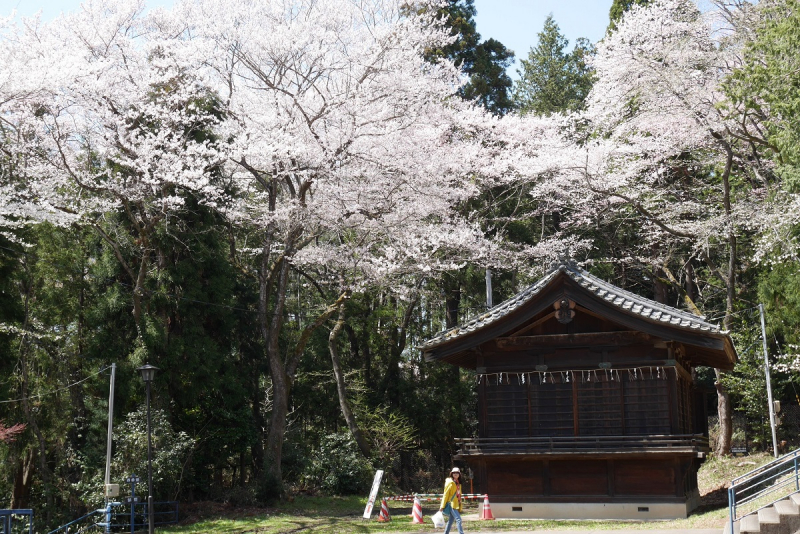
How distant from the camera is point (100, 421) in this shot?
768 inches

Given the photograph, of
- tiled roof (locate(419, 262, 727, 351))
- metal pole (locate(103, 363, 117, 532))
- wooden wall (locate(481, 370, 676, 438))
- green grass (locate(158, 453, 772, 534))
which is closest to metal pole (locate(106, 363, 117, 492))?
metal pole (locate(103, 363, 117, 532))

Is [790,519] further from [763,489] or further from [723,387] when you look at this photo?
[723,387]

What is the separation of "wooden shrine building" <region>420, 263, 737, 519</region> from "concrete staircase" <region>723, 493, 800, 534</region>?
4338 mm

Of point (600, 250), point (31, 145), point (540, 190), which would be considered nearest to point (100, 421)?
point (31, 145)

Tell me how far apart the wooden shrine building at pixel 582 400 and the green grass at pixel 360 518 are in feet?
2.61

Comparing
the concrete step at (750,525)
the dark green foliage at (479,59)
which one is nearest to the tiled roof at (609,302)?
the concrete step at (750,525)

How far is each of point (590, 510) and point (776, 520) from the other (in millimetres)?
5913

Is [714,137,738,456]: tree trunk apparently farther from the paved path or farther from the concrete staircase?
the concrete staircase

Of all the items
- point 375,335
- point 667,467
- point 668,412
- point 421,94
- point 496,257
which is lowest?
point 667,467

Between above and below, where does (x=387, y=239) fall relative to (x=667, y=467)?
above

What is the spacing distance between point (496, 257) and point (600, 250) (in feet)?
20.4

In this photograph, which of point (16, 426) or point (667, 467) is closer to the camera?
point (667, 467)

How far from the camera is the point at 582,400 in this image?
53.0ft

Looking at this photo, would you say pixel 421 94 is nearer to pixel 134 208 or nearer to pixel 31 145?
pixel 134 208
